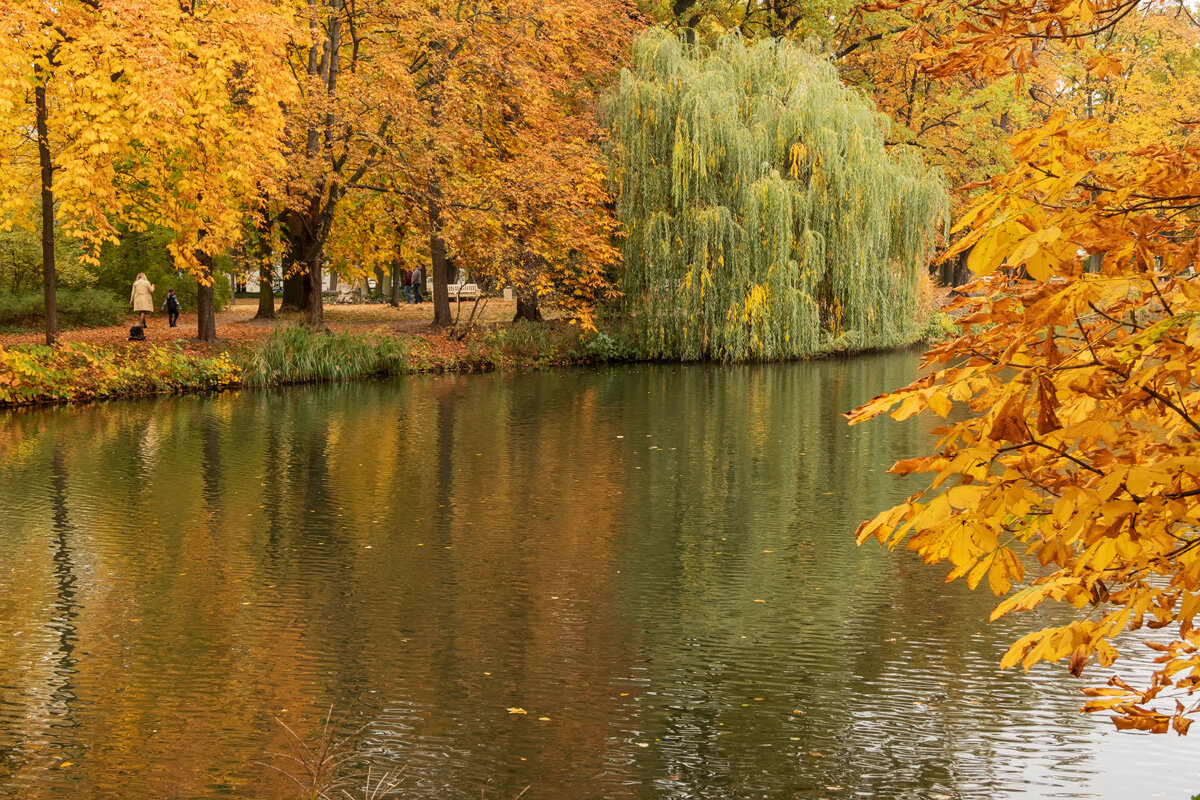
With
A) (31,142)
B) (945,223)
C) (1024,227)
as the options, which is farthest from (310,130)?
(1024,227)

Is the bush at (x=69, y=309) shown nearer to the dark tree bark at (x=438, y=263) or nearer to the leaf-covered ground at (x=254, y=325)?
the leaf-covered ground at (x=254, y=325)

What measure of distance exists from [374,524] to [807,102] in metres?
18.7

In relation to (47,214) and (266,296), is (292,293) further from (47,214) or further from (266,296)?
(47,214)

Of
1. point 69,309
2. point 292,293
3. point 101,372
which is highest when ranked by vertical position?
point 292,293

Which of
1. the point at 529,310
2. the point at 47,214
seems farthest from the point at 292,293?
the point at 47,214

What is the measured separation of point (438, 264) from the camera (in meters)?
28.6

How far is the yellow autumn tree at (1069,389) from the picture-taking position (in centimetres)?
247

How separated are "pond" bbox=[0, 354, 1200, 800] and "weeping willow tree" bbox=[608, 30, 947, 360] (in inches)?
479

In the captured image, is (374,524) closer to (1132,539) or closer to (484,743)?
(484,743)

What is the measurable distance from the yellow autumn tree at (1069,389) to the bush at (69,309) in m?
27.0

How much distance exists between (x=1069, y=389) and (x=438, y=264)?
1044 inches

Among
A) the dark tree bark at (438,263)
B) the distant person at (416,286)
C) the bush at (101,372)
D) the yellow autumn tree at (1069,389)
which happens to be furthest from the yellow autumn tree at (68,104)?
the distant person at (416,286)

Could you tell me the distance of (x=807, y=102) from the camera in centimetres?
2638

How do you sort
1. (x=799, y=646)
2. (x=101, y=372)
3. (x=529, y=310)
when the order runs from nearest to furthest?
(x=799, y=646)
(x=101, y=372)
(x=529, y=310)
